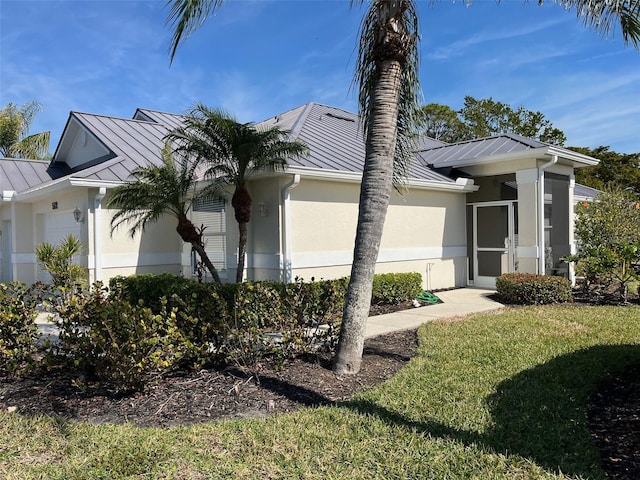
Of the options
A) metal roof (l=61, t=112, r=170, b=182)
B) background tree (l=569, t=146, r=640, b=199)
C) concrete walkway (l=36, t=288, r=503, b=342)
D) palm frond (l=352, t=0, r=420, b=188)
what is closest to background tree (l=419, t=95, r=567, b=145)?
background tree (l=569, t=146, r=640, b=199)

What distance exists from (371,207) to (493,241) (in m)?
9.62

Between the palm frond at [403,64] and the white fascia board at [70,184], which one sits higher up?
the palm frond at [403,64]

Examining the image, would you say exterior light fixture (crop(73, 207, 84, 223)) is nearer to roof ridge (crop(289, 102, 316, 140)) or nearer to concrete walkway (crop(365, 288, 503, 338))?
roof ridge (crop(289, 102, 316, 140))

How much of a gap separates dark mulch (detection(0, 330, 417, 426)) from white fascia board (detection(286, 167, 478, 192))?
5.06m

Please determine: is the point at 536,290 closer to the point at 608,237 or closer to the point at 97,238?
the point at 608,237

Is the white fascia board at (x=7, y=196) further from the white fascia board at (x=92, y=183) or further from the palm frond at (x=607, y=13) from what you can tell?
Answer: the palm frond at (x=607, y=13)

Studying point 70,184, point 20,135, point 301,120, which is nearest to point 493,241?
point 301,120

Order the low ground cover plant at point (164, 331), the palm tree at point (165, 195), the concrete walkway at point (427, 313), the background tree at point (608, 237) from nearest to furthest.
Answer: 1. the low ground cover plant at point (164, 331)
2. the concrete walkway at point (427, 313)
3. the palm tree at point (165, 195)
4. the background tree at point (608, 237)

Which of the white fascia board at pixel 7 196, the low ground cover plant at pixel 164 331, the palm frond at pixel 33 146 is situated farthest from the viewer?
the palm frond at pixel 33 146

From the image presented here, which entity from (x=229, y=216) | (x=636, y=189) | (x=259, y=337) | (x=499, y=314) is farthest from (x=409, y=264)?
(x=636, y=189)

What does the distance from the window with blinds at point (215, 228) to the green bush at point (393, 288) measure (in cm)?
384

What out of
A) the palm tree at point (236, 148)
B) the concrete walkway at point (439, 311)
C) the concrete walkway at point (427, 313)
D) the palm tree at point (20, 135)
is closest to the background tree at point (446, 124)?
→ the palm tree at point (20, 135)

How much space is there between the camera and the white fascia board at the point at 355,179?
10544 millimetres

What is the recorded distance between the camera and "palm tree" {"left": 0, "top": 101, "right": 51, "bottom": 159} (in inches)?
1005
